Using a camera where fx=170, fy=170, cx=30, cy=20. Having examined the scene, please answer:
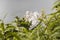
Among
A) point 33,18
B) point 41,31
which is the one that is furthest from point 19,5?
point 41,31

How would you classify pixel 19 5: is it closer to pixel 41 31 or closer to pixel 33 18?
pixel 33 18

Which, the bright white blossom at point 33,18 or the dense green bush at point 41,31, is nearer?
the dense green bush at point 41,31

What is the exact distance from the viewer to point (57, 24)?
77 centimetres

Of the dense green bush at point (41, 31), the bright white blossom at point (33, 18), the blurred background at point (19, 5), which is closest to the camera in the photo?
the dense green bush at point (41, 31)

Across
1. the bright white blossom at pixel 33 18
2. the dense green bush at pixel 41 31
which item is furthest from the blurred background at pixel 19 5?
the dense green bush at pixel 41 31

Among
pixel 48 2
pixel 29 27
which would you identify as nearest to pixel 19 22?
pixel 29 27

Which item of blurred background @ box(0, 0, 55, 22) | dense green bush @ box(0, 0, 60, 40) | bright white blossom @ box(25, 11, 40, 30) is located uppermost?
blurred background @ box(0, 0, 55, 22)

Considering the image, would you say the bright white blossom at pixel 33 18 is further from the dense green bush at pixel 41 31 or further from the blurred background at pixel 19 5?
the blurred background at pixel 19 5

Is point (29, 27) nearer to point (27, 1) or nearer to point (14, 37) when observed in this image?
point (14, 37)

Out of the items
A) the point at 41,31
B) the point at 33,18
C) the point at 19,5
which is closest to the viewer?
the point at 41,31

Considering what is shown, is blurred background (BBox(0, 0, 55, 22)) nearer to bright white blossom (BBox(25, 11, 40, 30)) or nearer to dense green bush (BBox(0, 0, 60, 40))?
bright white blossom (BBox(25, 11, 40, 30))

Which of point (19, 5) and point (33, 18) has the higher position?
point (19, 5)

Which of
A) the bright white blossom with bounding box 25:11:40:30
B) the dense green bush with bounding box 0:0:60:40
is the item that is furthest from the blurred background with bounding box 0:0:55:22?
the dense green bush with bounding box 0:0:60:40

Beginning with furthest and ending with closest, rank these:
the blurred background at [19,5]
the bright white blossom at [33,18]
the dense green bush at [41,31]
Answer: the blurred background at [19,5], the bright white blossom at [33,18], the dense green bush at [41,31]
